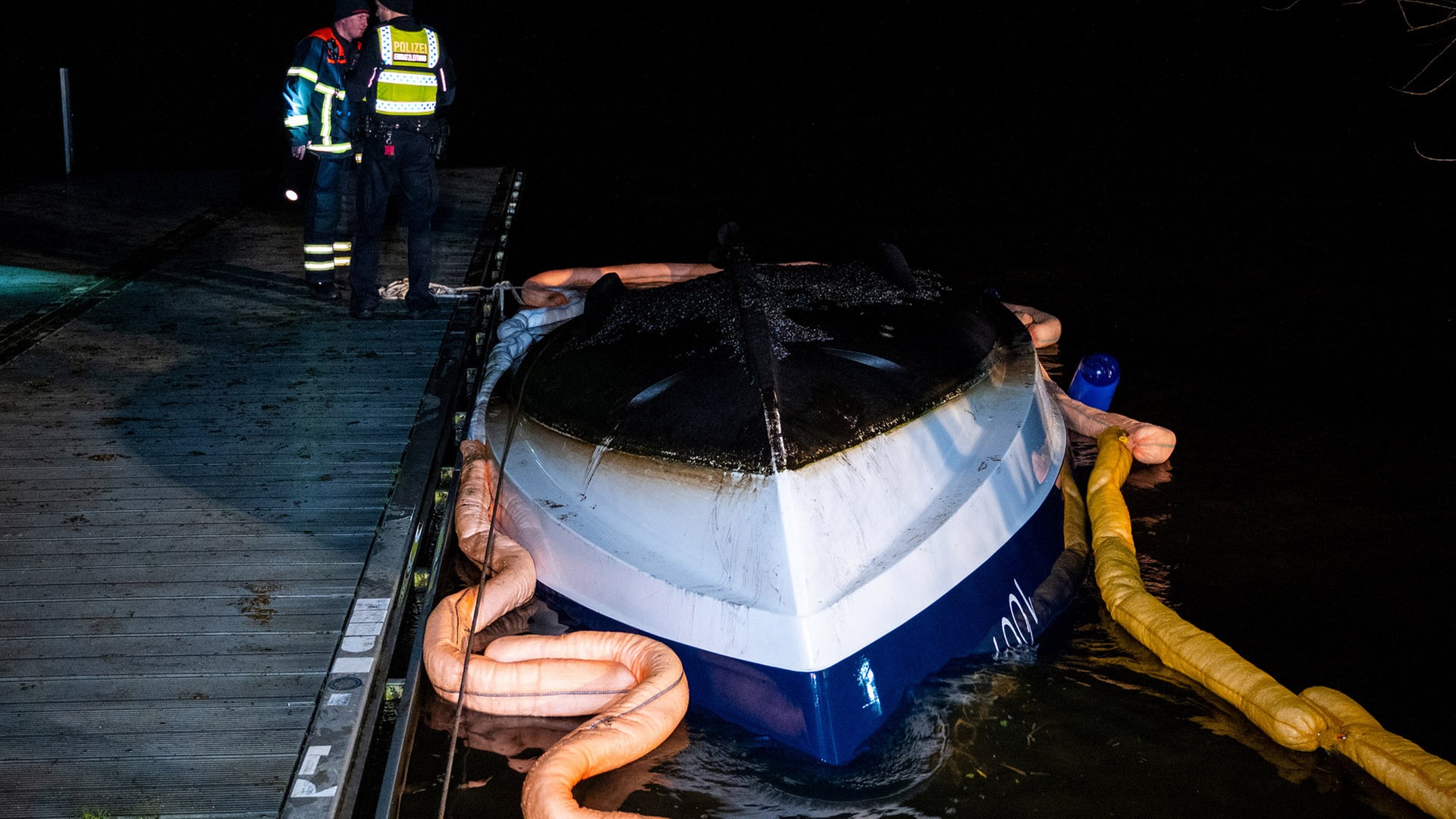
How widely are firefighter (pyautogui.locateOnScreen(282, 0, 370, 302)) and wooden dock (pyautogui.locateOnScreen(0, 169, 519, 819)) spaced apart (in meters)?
0.32

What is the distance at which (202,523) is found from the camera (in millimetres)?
4324

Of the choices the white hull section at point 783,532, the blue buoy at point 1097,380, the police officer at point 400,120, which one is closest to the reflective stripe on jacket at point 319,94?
the police officer at point 400,120

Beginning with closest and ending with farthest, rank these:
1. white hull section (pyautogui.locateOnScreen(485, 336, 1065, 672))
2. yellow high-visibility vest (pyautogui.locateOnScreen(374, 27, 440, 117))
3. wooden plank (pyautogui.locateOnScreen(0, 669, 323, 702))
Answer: wooden plank (pyautogui.locateOnScreen(0, 669, 323, 702))
white hull section (pyautogui.locateOnScreen(485, 336, 1065, 672))
yellow high-visibility vest (pyautogui.locateOnScreen(374, 27, 440, 117))

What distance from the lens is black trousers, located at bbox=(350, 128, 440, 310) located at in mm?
5961

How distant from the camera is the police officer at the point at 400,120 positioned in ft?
18.8

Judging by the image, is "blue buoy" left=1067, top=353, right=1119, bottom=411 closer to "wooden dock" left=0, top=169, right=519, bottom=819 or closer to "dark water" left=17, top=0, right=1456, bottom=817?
"dark water" left=17, top=0, right=1456, bottom=817

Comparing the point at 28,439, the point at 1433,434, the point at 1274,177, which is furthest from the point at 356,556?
the point at 1274,177

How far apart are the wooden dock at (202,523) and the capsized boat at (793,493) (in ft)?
2.19

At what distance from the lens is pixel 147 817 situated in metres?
2.91

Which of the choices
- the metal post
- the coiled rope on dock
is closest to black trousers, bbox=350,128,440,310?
the coiled rope on dock

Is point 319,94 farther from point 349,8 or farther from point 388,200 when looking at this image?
point 388,200

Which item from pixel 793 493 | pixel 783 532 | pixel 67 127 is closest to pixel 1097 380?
pixel 793 493

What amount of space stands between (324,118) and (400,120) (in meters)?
0.80

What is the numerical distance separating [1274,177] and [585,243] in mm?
8109
